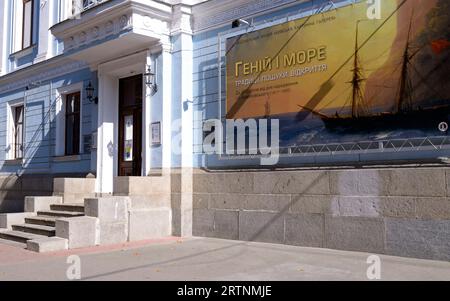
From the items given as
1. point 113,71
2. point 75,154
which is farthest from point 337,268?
point 75,154

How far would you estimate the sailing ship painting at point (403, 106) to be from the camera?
24.5 ft

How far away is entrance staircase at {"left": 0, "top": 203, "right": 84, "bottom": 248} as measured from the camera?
397 inches

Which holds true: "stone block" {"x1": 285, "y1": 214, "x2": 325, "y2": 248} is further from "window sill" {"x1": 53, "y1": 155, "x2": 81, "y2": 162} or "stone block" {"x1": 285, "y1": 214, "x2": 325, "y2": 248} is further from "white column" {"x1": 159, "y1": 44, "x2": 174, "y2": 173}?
"window sill" {"x1": 53, "y1": 155, "x2": 81, "y2": 162}

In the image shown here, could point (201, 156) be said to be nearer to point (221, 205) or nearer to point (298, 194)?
point (221, 205)

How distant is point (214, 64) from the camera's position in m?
10.7

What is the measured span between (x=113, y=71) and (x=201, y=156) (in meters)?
3.52

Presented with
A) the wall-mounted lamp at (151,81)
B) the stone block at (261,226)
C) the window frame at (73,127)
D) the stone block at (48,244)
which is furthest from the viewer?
the window frame at (73,127)

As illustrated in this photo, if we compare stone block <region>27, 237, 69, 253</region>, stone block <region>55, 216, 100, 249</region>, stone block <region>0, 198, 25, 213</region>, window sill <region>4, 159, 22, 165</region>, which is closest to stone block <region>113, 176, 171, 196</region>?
stone block <region>55, 216, 100, 249</region>

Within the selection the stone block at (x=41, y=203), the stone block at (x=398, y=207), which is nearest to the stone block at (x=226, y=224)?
the stone block at (x=398, y=207)

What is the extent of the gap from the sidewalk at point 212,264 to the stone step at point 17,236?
60 cm

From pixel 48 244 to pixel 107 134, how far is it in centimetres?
429

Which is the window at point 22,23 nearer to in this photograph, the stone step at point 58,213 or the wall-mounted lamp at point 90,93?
the wall-mounted lamp at point 90,93
